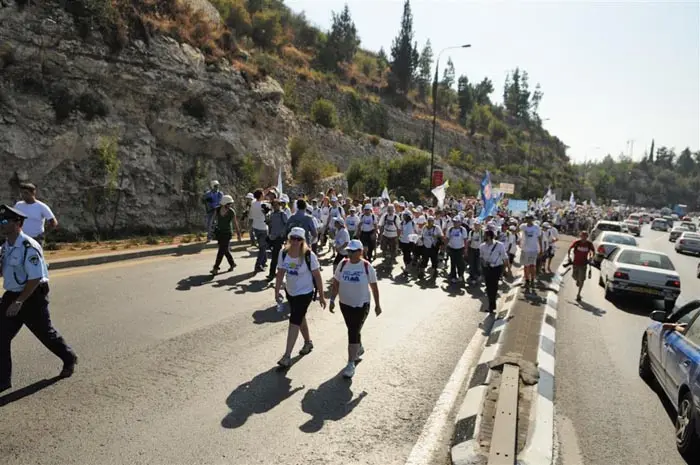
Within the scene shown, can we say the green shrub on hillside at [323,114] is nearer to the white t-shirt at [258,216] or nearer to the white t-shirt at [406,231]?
the white t-shirt at [406,231]

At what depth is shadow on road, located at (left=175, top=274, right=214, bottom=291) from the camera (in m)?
9.86

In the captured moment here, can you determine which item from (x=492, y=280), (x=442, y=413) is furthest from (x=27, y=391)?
(x=492, y=280)

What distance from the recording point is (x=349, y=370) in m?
5.92

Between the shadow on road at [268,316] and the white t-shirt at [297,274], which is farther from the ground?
the white t-shirt at [297,274]

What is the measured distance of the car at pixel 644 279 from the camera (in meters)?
11.7

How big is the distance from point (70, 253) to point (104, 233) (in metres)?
4.14

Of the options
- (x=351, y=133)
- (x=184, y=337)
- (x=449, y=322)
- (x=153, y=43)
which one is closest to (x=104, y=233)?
(x=153, y=43)

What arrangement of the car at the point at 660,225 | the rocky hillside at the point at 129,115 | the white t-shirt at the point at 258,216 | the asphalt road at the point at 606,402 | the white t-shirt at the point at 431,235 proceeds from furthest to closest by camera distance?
the car at the point at 660,225
the rocky hillside at the point at 129,115
the white t-shirt at the point at 431,235
the white t-shirt at the point at 258,216
the asphalt road at the point at 606,402

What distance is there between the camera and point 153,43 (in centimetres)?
1959

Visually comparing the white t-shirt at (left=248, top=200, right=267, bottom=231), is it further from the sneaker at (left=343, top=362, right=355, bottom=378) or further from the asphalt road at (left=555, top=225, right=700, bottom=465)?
the asphalt road at (left=555, top=225, right=700, bottom=465)

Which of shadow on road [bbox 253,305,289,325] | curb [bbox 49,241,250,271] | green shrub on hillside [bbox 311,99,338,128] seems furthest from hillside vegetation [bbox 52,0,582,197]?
shadow on road [bbox 253,305,289,325]

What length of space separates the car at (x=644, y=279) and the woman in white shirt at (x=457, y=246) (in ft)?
11.9

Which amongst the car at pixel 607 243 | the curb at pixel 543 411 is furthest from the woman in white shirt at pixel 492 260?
the car at pixel 607 243

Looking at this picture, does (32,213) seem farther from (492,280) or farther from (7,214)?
(492,280)
